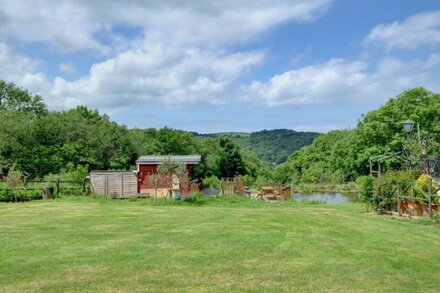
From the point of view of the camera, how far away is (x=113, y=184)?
29734 mm

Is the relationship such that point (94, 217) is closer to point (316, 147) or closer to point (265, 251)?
point (265, 251)

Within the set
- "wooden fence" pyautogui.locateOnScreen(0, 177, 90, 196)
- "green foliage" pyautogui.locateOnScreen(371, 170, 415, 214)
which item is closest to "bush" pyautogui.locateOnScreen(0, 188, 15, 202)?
"wooden fence" pyautogui.locateOnScreen(0, 177, 90, 196)

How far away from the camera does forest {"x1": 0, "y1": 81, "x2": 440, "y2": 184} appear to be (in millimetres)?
38406

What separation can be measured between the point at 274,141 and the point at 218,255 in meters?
169

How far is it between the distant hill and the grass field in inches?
5239

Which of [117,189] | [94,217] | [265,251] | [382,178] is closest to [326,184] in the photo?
[117,189]

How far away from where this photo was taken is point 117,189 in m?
29.9

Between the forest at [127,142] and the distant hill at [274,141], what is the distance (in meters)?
90.6

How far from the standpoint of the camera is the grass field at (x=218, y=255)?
7.45 m

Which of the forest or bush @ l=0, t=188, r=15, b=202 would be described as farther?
the forest

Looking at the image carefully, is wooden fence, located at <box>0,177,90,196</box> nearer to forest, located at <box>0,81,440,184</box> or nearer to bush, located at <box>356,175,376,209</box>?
forest, located at <box>0,81,440,184</box>

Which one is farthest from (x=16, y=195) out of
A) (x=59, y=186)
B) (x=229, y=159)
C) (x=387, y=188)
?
(x=229, y=159)

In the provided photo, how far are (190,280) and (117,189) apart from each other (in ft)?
76.0

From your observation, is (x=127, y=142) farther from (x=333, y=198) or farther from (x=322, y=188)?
(x=333, y=198)
